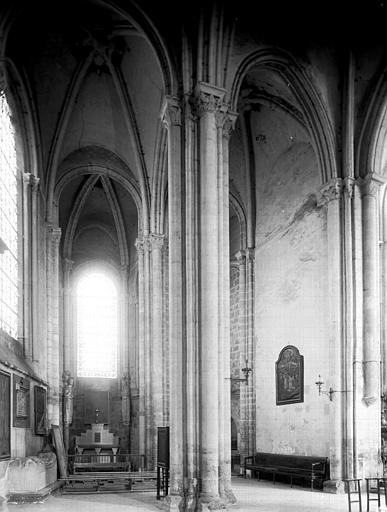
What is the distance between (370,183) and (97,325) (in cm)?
1838

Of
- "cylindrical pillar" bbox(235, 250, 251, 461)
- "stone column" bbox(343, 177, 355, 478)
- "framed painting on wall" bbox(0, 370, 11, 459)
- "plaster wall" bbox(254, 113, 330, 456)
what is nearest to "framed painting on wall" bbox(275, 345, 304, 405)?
"plaster wall" bbox(254, 113, 330, 456)

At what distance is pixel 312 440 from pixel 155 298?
7464 millimetres

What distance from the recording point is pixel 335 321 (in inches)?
720

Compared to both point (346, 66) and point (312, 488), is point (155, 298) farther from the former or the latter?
point (346, 66)

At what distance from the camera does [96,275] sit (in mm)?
33875

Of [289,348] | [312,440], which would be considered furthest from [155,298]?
[312,440]

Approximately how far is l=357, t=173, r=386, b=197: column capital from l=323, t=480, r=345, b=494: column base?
7927 millimetres

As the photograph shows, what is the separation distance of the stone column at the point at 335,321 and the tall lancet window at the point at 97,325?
1642cm

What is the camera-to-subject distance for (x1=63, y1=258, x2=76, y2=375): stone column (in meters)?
31.1

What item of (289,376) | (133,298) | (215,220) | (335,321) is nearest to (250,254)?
(289,376)

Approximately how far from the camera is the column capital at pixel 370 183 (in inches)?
730

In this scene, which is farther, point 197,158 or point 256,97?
point 256,97

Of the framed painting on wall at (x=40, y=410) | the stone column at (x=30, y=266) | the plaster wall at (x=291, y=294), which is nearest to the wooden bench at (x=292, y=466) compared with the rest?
the plaster wall at (x=291, y=294)

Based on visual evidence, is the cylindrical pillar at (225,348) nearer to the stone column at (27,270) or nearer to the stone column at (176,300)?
the stone column at (176,300)
